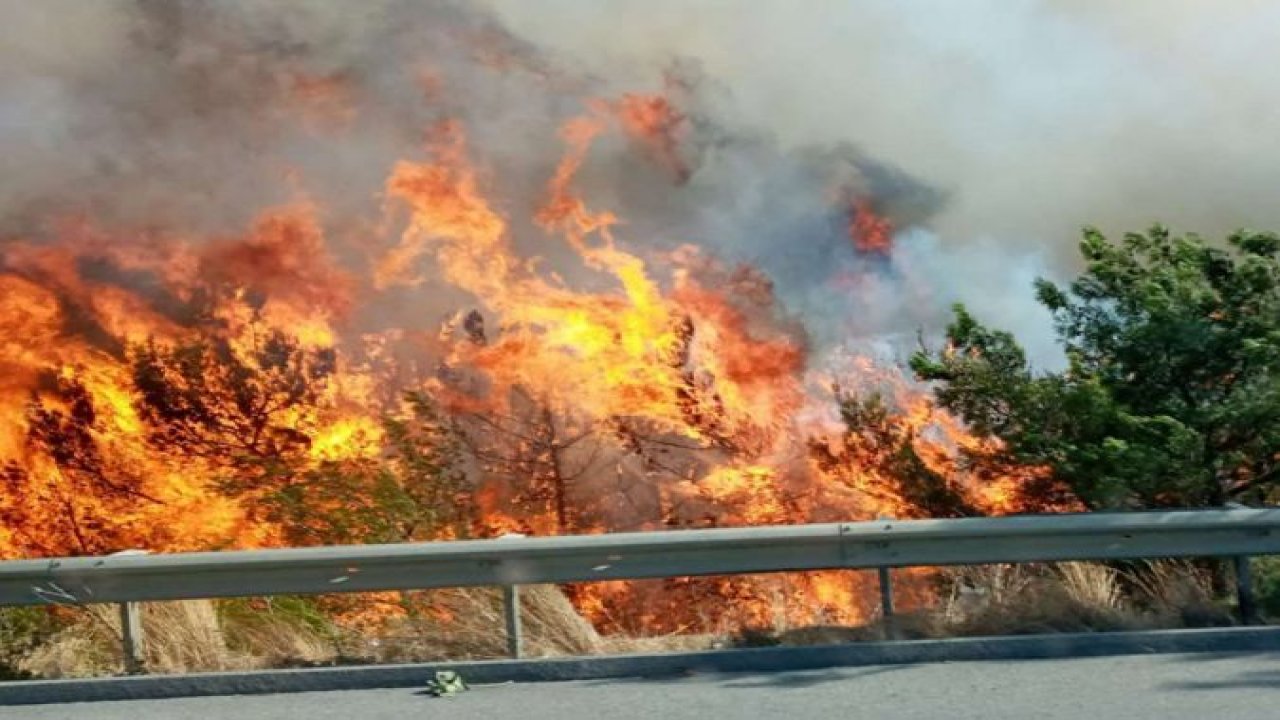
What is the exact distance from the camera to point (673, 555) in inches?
309

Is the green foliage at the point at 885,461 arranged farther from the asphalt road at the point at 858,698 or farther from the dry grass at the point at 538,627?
the asphalt road at the point at 858,698

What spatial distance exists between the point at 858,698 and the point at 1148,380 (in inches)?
183

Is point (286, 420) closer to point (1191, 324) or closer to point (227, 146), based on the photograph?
point (227, 146)

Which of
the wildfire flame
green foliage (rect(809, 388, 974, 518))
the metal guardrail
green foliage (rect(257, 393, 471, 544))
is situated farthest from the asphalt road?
the wildfire flame

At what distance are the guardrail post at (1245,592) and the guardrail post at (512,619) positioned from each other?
405 cm

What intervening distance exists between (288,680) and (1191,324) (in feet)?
21.8

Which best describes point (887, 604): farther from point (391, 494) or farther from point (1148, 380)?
point (391, 494)

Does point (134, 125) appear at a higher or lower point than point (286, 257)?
higher

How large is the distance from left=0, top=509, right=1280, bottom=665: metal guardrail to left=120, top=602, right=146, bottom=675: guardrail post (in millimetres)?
40

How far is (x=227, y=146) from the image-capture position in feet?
59.6

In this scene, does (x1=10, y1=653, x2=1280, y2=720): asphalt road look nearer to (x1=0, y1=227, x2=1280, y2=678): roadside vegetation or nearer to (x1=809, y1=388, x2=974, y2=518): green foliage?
(x1=0, y1=227, x2=1280, y2=678): roadside vegetation

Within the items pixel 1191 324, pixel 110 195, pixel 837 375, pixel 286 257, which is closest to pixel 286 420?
pixel 286 257

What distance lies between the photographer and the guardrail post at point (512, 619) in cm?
781

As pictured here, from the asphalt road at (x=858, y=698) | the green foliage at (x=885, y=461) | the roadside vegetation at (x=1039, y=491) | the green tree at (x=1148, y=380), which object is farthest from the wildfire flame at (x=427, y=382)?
the asphalt road at (x=858, y=698)
